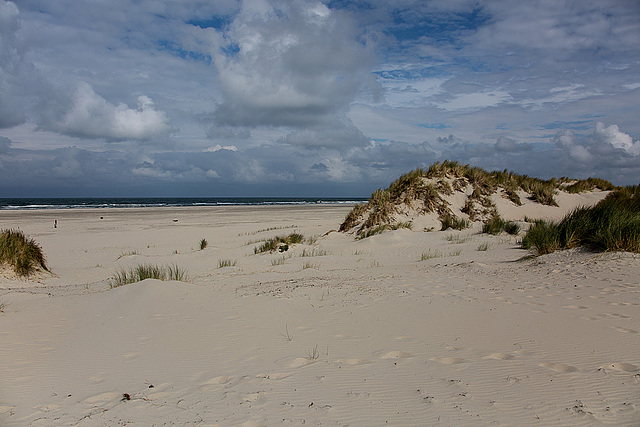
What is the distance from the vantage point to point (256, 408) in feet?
9.53

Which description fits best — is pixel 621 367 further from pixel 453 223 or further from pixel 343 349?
pixel 453 223

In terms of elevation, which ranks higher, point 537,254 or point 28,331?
point 537,254

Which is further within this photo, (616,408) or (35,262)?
(35,262)

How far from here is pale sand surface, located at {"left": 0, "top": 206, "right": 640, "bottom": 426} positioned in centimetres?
285

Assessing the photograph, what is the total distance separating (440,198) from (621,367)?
550 inches

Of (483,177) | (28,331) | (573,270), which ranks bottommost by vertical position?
(28,331)

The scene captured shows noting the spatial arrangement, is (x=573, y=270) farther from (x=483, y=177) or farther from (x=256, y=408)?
(x=483, y=177)

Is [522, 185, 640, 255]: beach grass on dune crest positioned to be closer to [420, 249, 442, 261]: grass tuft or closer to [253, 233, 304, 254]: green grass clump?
[420, 249, 442, 261]: grass tuft

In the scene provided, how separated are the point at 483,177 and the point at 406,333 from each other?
53.5 ft

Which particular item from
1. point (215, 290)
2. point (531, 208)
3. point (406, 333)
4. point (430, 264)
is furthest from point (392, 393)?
point (531, 208)

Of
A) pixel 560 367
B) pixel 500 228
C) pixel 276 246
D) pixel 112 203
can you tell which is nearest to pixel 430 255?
pixel 500 228

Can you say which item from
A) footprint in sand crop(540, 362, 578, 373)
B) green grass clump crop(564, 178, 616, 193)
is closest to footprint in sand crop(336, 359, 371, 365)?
footprint in sand crop(540, 362, 578, 373)

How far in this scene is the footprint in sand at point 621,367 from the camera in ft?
10.5

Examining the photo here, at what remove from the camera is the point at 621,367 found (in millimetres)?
3252
